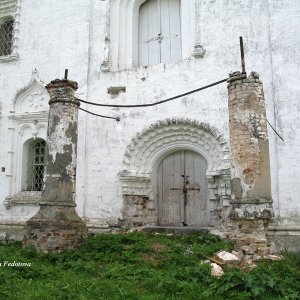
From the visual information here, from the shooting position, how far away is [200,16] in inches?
396

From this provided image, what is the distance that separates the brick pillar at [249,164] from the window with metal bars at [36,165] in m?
6.01

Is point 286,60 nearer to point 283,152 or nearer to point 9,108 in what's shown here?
point 283,152

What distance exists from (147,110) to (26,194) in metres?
3.99

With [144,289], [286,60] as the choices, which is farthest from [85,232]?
[286,60]

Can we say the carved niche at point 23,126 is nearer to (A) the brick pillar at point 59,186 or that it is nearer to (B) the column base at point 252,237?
(A) the brick pillar at point 59,186

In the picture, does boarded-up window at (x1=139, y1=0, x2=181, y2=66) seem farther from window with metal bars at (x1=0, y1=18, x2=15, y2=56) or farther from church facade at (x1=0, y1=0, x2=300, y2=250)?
window with metal bars at (x1=0, y1=18, x2=15, y2=56)

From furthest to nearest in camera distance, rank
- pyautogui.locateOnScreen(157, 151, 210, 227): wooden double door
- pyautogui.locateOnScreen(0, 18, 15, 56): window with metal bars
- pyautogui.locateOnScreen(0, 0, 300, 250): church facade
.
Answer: pyautogui.locateOnScreen(0, 18, 15, 56): window with metal bars → pyautogui.locateOnScreen(157, 151, 210, 227): wooden double door → pyautogui.locateOnScreen(0, 0, 300, 250): church facade

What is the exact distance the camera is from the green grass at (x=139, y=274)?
5.45m

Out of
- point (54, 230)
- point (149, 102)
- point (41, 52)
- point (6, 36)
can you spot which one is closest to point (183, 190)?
point (149, 102)

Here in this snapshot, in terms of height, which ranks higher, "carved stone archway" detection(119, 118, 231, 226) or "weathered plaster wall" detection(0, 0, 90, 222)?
"weathered plaster wall" detection(0, 0, 90, 222)

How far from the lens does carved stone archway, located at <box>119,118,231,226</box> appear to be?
9.45 metres

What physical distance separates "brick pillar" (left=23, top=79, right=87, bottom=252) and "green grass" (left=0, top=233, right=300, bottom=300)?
306 millimetres

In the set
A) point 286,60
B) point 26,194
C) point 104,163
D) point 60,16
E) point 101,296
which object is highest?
point 60,16

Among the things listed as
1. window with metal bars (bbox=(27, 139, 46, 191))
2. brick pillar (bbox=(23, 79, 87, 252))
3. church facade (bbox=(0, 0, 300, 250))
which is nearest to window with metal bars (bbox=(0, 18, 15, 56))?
church facade (bbox=(0, 0, 300, 250))
